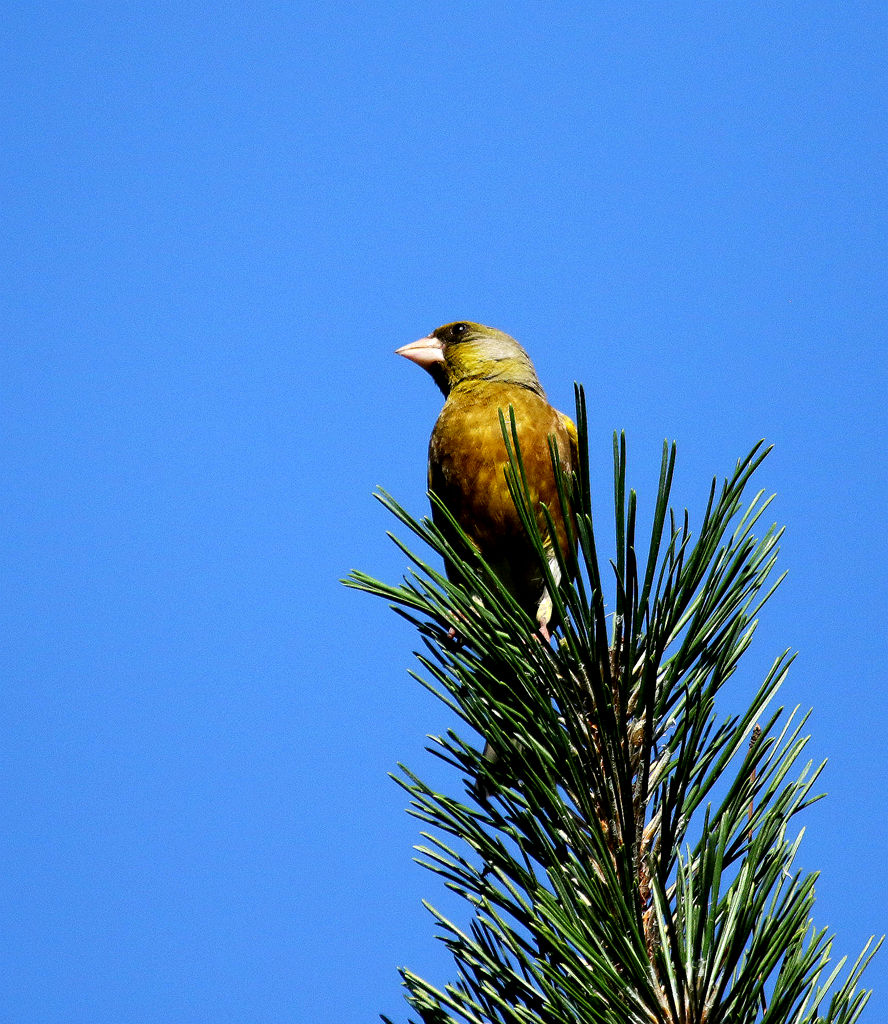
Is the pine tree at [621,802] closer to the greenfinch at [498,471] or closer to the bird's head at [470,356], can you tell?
the greenfinch at [498,471]

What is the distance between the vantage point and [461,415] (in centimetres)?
398

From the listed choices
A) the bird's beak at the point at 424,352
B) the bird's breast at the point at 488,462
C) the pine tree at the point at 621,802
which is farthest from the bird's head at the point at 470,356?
the pine tree at the point at 621,802

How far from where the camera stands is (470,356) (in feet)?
15.8

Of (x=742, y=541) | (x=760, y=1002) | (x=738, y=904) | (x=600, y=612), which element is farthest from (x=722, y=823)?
(x=742, y=541)

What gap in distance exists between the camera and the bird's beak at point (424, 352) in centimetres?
499

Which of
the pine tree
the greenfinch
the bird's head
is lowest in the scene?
the pine tree

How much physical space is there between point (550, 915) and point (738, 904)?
36cm

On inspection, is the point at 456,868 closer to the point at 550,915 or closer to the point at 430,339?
the point at 550,915

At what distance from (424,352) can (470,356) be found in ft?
1.04

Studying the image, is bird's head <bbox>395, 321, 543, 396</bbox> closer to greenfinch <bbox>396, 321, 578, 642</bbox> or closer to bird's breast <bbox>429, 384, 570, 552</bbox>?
greenfinch <bbox>396, 321, 578, 642</bbox>

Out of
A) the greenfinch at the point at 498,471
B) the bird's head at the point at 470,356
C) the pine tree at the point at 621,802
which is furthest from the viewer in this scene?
the bird's head at the point at 470,356

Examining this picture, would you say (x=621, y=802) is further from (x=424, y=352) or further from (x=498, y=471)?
(x=424, y=352)

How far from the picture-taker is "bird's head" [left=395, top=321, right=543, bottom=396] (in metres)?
4.59

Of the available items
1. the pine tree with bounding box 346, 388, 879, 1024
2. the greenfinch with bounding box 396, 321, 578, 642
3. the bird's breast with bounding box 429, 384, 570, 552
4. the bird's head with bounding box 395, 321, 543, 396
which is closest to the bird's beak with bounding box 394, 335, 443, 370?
the bird's head with bounding box 395, 321, 543, 396
